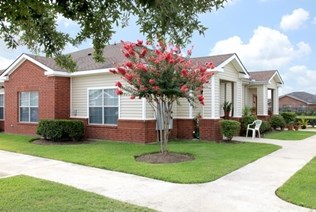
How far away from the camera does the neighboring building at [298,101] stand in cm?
4885

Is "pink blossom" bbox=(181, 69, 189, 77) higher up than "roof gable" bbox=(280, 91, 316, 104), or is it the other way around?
"roof gable" bbox=(280, 91, 316, 104)

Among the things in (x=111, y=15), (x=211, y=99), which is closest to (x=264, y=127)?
(x=211, y=99)

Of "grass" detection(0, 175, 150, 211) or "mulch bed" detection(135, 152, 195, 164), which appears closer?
"grass" detection(0, 175, 150, 211)

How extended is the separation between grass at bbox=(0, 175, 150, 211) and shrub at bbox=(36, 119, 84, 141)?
8081 millimetres

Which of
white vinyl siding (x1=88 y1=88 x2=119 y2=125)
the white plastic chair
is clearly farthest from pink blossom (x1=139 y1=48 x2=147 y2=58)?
the white plastic chair

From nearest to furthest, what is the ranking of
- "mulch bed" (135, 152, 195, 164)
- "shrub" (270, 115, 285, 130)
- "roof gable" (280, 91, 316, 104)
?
1. "mulch bed" (135, 152, 195, 164)
2. "shrub" (270, 115, 285, 130)
3. "roof gable" (280, 91, 316, 104)

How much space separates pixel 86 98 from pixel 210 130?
255 inches

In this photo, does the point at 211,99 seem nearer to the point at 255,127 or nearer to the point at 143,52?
the point at 255,127

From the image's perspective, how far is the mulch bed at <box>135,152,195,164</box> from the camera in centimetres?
1049

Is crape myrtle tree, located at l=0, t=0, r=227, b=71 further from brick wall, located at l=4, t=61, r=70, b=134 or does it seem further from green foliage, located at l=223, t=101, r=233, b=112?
green foliage, located at l=223, t=101, r=233, b=112

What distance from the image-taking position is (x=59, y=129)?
15.5 m

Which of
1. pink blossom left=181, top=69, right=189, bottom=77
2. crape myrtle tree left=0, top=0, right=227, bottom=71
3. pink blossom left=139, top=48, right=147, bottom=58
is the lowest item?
crape myrtle tree left=0, top=0, right=227, bottom=71

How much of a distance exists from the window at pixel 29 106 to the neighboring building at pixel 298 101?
129 ft

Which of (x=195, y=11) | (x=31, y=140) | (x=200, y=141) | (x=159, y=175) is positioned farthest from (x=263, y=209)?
(x=31, y=140)
